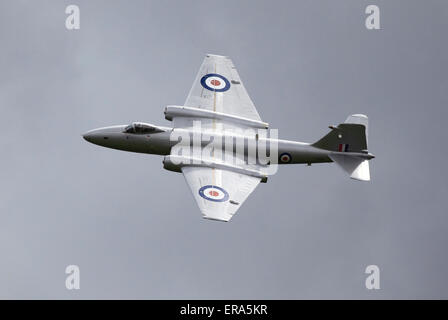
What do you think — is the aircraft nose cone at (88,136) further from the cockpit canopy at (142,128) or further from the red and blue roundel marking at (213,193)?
the red and blue roundel marking at (213,193)

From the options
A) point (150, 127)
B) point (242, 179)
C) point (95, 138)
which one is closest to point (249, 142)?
point (242, 179)

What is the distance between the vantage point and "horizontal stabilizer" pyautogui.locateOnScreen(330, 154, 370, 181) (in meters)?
70.8

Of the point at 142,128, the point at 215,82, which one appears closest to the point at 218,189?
the point at 142,128

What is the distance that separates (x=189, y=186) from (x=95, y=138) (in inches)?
377

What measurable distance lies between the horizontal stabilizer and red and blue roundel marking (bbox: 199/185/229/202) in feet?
32.4

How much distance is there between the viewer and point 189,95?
75875 mm

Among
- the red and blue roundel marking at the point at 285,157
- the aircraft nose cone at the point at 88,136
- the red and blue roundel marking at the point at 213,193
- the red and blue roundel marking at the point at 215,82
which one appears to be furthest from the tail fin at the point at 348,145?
the aircraft nose cone at the point at 88,136

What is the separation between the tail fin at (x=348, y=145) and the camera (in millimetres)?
71500

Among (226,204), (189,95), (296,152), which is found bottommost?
(226,204)

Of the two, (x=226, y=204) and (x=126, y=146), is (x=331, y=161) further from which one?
(x=126, y=146)

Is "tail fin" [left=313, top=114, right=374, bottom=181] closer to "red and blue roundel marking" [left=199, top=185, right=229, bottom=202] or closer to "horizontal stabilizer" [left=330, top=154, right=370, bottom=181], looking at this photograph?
"horizontal stabilizer" [left=330, top=154, right=370, bottom=181]

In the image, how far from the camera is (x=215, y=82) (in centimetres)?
7719

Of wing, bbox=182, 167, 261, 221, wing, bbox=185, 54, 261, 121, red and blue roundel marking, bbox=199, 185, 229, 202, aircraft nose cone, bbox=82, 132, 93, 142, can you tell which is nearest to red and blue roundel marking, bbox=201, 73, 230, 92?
wing, bbox=185, 54, 261, 121

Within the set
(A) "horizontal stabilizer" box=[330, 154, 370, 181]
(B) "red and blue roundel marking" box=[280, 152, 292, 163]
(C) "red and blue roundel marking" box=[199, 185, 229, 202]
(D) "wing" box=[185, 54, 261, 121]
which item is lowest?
(C) "red and blue roundel marking" box=[199, 185, 229, 202]
